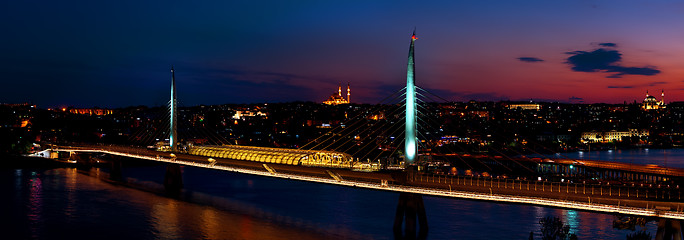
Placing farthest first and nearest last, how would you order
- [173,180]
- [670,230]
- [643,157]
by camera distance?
[643,157], [173,180], [670,230]

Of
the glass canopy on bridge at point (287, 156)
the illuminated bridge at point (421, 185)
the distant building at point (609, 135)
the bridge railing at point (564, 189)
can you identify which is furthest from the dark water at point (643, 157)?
the bridge railing at point (564, 189)

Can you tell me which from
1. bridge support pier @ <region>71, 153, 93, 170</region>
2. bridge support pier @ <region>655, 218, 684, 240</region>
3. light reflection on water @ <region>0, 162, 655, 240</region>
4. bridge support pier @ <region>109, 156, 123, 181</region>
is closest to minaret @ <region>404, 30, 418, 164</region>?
light reflection on water @ <region>0, 162, 655, 240</region>

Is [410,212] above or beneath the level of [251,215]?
above

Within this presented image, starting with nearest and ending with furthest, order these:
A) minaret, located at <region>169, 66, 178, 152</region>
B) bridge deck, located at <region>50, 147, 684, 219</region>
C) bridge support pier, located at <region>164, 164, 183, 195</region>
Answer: bridge deck, located at <region>50, 147, 684, 219</region>
bridge support pier, located at <region>164, 164, 183, 195</region>
minaret, located at <region>169, 66, 178, 152</region>

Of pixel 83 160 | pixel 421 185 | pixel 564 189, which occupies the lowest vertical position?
pixel 83 160

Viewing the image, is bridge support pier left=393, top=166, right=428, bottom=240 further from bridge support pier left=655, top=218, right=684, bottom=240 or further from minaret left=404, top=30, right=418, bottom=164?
bridge support pier left=655, top=218, right=684, bottom=240

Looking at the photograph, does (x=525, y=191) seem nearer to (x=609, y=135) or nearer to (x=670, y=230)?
(x=670, y=230)

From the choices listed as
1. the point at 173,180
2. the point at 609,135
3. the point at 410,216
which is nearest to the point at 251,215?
the point at 410,216
